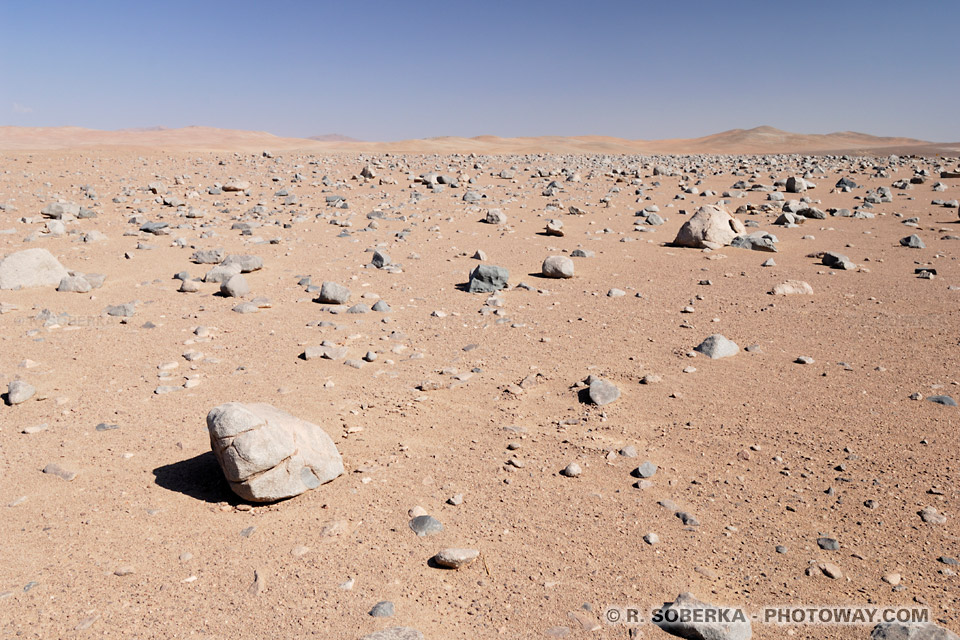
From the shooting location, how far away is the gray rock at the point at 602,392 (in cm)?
355

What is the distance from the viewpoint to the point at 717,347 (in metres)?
4.24

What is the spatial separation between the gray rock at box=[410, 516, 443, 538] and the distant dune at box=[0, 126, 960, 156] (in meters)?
27.5

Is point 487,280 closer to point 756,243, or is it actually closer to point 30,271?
point 756,243

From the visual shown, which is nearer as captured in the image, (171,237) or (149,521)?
(149,521)

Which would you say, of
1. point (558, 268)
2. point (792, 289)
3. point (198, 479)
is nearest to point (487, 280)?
point (558, 268)

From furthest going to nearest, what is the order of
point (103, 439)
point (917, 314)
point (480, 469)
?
point (917, 314)
point (103, 439)
point (480, 469)

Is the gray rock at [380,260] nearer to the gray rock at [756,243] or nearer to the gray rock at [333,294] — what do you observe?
the gray rock at [333,294]

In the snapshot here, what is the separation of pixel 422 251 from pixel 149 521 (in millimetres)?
5268

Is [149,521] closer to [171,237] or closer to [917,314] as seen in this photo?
[917,314]

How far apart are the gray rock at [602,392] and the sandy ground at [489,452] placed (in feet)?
0.30

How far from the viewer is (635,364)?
413cm

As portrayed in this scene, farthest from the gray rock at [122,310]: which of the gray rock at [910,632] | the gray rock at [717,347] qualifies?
the gray rock at [910,632]

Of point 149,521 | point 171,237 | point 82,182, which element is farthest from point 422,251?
point 82,182

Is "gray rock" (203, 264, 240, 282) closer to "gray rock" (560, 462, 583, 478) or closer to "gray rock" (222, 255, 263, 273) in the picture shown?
"gray rock" (222, 255, 263, 273)
